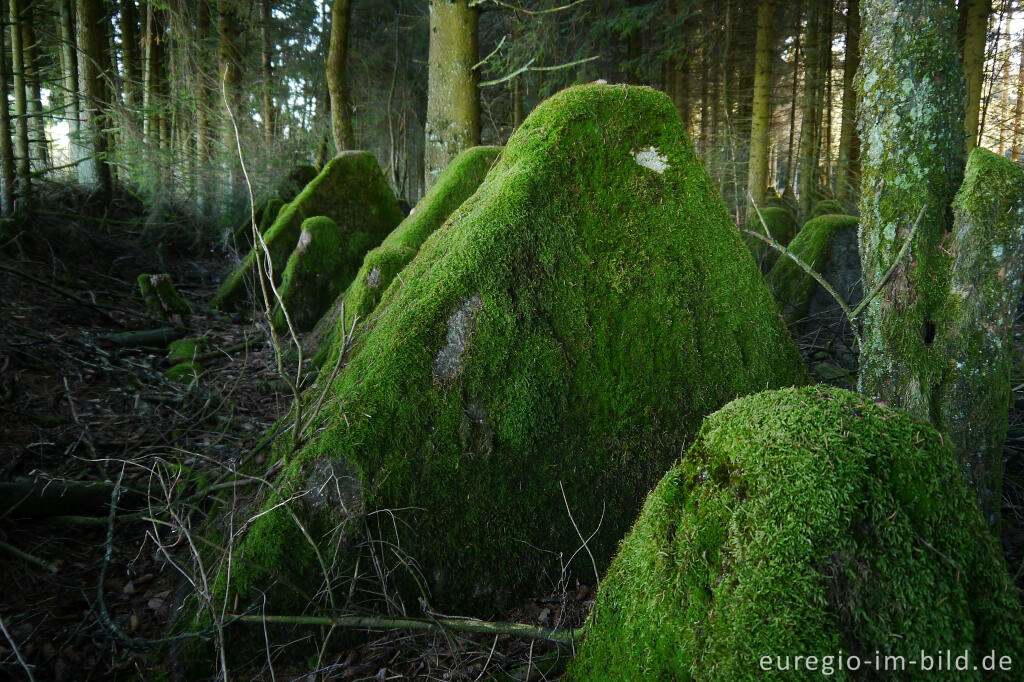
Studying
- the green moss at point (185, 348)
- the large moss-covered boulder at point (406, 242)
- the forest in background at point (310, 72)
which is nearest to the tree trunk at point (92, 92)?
the forest in background at point (310, 72)

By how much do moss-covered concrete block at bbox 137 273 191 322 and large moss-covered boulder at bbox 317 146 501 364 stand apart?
1.89 metres

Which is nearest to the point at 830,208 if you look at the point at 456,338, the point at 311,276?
the point at 311,276

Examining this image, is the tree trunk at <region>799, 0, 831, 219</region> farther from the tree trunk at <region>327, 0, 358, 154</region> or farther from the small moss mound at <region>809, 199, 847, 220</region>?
the tree trunk at <region>327, 0, 358, 154</region>

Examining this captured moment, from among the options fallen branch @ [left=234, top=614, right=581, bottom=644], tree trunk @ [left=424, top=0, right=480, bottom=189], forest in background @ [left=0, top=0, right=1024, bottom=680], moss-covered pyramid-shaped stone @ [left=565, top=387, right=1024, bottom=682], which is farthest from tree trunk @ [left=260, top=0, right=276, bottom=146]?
moss-covered pyramid-shaped stone @ [left=565, top=387, right=1024, bottom=682]

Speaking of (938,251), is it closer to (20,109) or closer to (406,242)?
(406,242)

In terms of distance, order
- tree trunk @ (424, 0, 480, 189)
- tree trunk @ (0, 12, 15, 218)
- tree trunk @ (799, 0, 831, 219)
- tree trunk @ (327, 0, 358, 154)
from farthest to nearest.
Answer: tree trunk @ (799, 0, 831, 219) → tree trunk @ (327, 0, 358, 154) → tree trunk @ (424, 0, 480, 189) → tree trunk @ (0, 12, 15, 218)

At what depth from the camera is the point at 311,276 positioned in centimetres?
725

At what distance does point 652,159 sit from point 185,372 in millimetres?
4636

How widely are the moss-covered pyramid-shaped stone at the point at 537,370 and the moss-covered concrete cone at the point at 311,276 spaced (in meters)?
4.05

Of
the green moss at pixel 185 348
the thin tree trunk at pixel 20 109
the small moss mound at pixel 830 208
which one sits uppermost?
the thin tree trunk at pixel 20 109

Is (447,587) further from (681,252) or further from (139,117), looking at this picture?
(139,117)

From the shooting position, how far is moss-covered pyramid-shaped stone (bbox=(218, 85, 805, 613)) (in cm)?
269

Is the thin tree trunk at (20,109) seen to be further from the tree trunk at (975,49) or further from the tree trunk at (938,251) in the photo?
the tree trunk at (975,49)

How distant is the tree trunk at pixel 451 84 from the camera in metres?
7.66
